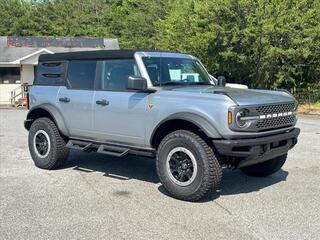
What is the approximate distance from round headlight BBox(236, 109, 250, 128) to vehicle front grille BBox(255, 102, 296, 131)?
0.17 metres

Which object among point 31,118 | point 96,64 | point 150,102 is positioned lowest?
point 31,118

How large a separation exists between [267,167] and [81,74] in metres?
3.31

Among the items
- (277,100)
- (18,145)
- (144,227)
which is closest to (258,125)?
(277,100)

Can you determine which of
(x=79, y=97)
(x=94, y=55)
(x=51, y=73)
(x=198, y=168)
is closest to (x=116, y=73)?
Answer: (x=94, y=55)

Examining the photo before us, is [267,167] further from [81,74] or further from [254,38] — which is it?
[254,38]

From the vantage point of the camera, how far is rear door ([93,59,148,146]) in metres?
6.43

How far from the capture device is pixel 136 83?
6.11 m

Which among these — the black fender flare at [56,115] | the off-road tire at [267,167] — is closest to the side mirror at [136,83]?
the black fender flare at [56,115]

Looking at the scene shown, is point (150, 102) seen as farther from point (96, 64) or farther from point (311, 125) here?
point (311, 125)

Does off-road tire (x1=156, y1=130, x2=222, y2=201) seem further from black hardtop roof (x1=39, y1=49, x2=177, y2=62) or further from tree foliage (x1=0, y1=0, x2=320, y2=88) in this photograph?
tree foliage (x1=0, y1=0, x2=320, y2=88)

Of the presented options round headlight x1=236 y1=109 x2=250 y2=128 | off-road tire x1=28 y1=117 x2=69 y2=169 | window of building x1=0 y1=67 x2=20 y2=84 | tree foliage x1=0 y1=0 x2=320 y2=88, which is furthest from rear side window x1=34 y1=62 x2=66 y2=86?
window of building x1=0 y1=67 x2=20 y2=84

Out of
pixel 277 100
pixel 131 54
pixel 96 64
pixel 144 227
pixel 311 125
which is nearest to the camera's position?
pixel 144 227

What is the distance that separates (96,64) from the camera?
23.4ft

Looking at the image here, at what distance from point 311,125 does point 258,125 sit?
10147 mm
